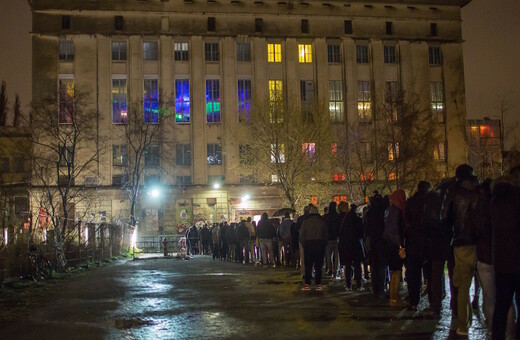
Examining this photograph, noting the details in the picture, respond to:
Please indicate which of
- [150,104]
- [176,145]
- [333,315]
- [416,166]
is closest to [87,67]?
[150,104]

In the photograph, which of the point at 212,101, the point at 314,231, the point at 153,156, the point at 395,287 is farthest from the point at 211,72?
the point at 395,287

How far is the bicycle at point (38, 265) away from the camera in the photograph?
746 inches

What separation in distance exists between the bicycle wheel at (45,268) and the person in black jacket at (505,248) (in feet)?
53.4

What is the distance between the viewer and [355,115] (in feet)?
221

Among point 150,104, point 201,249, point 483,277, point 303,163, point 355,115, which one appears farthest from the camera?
point 355,115

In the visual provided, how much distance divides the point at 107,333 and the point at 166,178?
54097 mm

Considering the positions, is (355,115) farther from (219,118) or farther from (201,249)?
(201,249)

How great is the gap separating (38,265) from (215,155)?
45.4 meters

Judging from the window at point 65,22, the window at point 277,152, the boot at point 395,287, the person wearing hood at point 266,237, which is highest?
the window at point 65,22

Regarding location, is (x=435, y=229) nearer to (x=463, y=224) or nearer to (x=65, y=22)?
(x=463, y=224)

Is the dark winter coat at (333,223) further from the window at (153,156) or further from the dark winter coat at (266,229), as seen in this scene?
the window at (153,156)

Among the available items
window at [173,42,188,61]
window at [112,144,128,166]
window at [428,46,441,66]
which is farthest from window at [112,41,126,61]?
window at [428,46,441,66]

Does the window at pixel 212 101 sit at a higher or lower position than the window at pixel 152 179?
higher

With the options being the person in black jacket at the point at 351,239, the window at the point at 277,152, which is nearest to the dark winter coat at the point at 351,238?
the person in black jacket at the point at 351,239
